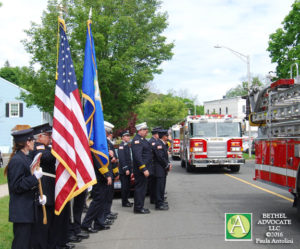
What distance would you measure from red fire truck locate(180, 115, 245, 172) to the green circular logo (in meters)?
10.6

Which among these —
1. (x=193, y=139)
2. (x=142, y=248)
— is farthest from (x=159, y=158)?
(x=193, y=139)

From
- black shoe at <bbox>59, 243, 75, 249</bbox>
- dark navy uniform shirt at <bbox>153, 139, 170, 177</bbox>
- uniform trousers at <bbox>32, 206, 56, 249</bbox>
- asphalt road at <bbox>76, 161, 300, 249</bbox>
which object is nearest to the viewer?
uniform trousers at <bbox>32, 206, 56, 249</bbox>

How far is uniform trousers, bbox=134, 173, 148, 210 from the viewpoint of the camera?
30.5ft

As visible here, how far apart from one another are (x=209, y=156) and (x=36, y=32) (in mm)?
11468

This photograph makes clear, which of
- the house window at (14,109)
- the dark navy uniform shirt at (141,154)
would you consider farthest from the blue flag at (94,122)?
the house window at (14,109)

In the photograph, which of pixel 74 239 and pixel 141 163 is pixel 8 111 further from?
pixel 74 239

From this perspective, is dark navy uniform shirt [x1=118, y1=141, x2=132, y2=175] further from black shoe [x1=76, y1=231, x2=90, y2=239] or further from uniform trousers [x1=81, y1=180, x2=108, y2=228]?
black shoe [x1=76, y1=231, x2=90, y2=239]

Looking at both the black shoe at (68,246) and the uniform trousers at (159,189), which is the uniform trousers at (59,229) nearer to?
the black shoe at (68,246)

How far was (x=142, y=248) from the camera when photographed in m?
6.31

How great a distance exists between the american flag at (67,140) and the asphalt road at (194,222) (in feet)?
4.30

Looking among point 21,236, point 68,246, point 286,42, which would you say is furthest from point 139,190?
point 286,42

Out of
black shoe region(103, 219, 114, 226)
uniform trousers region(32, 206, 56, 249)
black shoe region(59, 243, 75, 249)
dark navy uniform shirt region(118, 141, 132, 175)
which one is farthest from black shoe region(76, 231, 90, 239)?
dark navy uniform shirt region(118, 141, 132, 175)

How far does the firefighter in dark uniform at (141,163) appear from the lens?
365 inches

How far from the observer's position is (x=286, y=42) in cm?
3431
